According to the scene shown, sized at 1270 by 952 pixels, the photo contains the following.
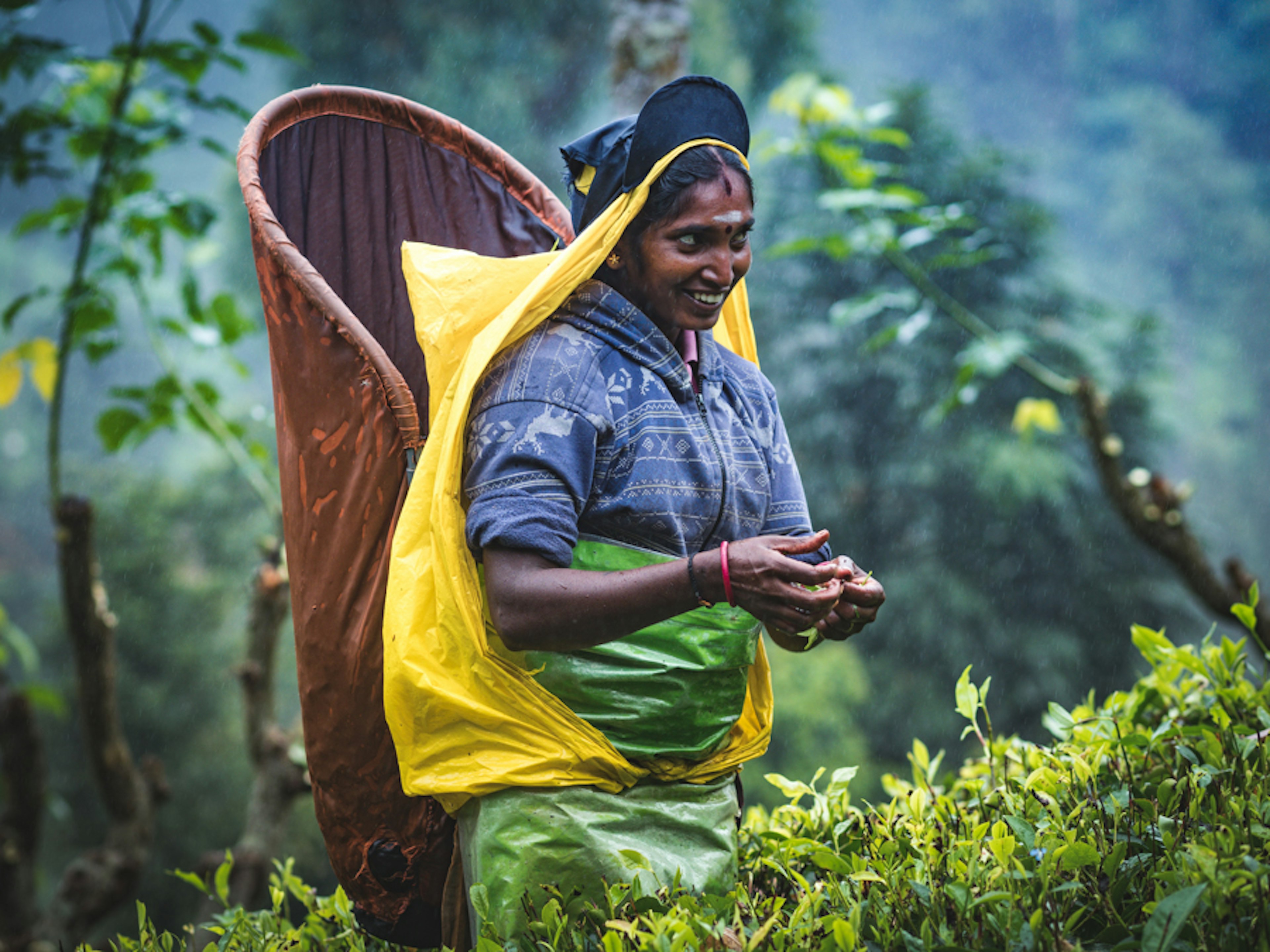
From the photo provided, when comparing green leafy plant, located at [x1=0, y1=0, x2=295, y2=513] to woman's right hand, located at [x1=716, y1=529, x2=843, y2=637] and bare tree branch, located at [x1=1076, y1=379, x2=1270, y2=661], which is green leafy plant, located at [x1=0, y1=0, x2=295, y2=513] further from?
bare tree branch, located at [x1=1076, y1=379, x2=1270, y2=661]

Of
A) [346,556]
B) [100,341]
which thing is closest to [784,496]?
[346,556]

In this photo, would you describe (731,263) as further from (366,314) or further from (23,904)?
(23,904)

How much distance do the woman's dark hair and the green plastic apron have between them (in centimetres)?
49

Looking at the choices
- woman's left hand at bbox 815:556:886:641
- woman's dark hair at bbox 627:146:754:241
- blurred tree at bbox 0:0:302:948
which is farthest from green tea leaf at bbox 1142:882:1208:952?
blurred tree at bbox 0:0:302:948

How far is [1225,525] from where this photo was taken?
47.6 feet

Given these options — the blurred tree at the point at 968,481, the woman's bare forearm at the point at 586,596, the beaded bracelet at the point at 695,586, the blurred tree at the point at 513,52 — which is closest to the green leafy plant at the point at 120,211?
the woman's bare forearm at the point at 586,596

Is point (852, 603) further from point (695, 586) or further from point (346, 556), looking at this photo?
point (346, 556)

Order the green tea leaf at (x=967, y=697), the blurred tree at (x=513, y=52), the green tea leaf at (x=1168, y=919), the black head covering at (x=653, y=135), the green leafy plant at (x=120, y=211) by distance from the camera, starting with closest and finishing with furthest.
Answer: the green tea leaf at (x=1168, y=919) < the black head covering at (x=653, y=135) < the green tea leaf at (x=967, y=697) < the green leafy plant at (x=120, y=211) < the blurred tree at (x=513, y=52)

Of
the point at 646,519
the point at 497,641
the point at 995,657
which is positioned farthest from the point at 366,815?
the point at 995,657

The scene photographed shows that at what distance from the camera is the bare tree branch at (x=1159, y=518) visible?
336 centimetres

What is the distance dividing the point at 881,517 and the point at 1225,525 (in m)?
8.45

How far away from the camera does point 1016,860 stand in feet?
4.37

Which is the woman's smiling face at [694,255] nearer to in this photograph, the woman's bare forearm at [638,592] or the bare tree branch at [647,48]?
the woman's bare forearm at [638,592]

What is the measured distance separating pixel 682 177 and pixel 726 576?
23.5 inches
